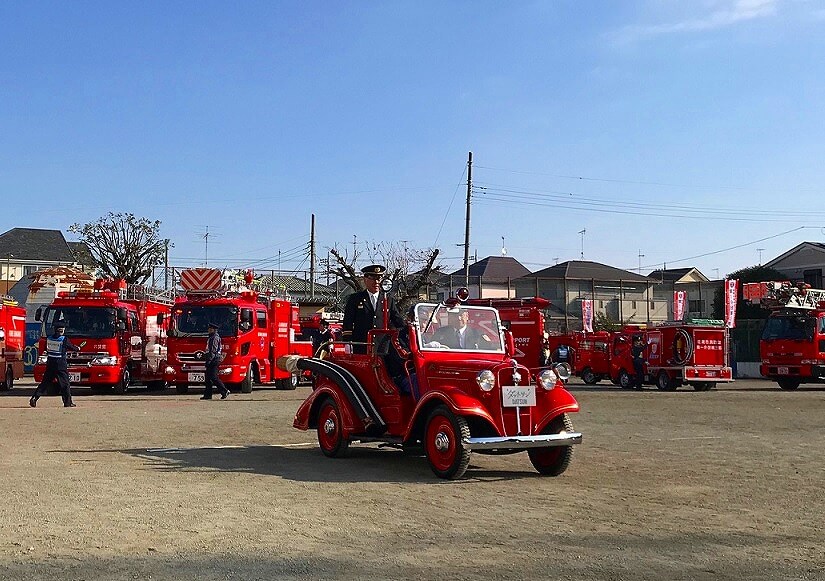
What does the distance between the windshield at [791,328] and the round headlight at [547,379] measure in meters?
25.5

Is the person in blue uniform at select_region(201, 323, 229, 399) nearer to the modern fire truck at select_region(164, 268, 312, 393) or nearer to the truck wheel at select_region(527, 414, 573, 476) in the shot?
the modern fire truck at select_region(164, 268, 312, 393)

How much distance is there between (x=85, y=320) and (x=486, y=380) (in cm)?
1899

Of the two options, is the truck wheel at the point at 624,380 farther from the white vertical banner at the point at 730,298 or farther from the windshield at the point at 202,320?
the windshield at the point at 202,320

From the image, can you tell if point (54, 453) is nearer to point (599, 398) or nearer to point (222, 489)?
point (222, 489)

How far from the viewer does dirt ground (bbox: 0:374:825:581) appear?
644 cm

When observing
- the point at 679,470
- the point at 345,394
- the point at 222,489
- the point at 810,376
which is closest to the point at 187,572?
the point at 222,489

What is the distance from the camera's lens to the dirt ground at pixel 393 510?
6441mm

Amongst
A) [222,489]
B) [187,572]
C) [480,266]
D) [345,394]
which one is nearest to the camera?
[187,572]

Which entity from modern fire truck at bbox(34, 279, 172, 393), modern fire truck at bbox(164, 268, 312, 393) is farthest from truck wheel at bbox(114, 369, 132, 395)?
→ modern fire truck at bbox(164, 268, 312, 393)

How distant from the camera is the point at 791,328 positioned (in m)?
33.9

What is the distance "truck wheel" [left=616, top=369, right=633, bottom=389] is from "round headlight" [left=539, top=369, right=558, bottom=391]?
89.4ft

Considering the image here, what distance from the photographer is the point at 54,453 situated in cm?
1247

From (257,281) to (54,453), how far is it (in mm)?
18649

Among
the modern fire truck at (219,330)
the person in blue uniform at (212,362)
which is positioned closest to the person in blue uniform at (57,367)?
the person in blue uniform at (212,362)
